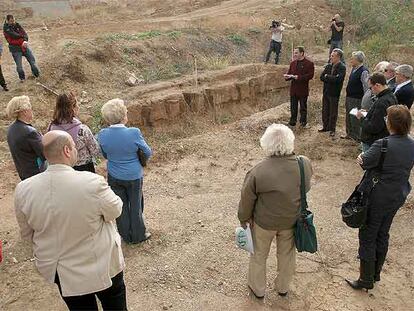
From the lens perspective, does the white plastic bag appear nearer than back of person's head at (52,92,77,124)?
Yes

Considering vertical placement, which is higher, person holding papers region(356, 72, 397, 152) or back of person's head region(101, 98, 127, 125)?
back of person's head region(101, 98, 127, 125)

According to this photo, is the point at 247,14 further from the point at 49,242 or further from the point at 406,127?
the point at 49,242

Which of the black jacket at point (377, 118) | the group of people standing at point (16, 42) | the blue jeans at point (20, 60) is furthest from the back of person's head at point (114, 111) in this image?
the blue jeans at point (20, 60)

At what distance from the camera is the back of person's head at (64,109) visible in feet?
14.6

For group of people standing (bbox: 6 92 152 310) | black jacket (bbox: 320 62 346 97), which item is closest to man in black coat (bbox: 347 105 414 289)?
group of people standing (bbox: 6 92 152 310)

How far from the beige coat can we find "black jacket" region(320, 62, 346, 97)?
602cm

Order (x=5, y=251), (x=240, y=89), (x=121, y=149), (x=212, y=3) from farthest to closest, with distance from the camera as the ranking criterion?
1. (x=212, y=3)
2. (x=240, y=89)
3. (x=5, y=251)
4. (x=121, y=149)

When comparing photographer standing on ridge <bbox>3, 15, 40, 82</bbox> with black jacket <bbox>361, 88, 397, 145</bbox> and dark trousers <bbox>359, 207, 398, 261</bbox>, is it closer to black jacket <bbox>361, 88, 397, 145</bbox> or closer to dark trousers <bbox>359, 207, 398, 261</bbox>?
black jacket <bbox>361, 88, 397, 145</bbox>

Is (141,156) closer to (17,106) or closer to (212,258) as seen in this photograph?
(17,106)

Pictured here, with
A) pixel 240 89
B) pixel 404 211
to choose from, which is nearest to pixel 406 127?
pixel 404 211

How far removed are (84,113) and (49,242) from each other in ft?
23.2

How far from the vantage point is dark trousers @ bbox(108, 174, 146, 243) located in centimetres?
478

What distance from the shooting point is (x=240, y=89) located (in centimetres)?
1271

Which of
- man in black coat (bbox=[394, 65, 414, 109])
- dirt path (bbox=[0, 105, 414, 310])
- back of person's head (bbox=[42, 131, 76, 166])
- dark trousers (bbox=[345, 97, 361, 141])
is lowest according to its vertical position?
dirt path (bbox=[0, 105, 414, 310])
